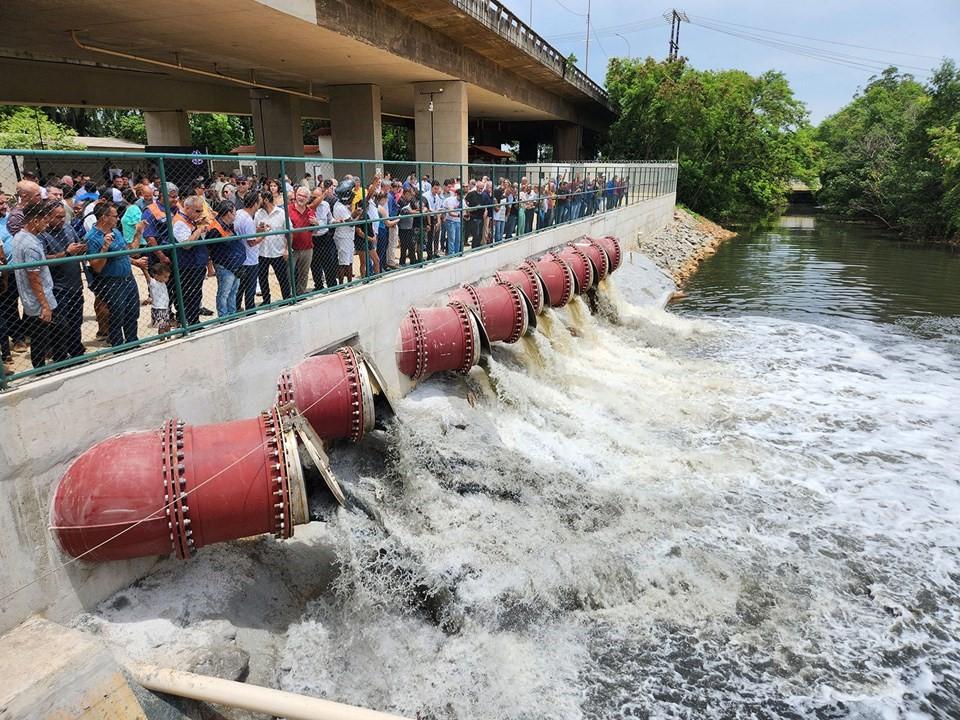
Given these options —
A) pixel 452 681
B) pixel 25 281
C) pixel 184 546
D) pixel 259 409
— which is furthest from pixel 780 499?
pixel 25 281

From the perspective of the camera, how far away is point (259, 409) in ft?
22.9

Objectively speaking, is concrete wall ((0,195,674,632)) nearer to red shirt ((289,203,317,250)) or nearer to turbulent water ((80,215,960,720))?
turbulent water ((80,215,960,720))

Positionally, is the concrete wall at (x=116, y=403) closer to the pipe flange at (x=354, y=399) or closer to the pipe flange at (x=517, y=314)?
the pipe flange at (x=354, y=399)

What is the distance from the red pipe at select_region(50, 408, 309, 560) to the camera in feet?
15.8

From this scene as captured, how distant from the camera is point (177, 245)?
5875 millimetres

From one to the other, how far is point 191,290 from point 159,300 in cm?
39

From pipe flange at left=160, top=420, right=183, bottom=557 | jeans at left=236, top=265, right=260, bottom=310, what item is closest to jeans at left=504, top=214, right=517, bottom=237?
jeans at left=236, top=265, right=260, bottom=310

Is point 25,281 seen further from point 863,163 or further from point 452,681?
point 863,163

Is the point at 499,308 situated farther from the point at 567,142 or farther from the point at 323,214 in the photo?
the point at 567,142

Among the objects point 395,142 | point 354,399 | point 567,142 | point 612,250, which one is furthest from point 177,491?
point 395,142

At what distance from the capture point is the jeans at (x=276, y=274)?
7.51 metres

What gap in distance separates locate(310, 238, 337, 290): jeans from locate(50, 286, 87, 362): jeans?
10.5 feet

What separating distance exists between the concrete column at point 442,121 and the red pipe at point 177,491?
16.8 m

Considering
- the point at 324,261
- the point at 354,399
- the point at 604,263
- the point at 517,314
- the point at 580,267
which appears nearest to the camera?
the point at 354,399
